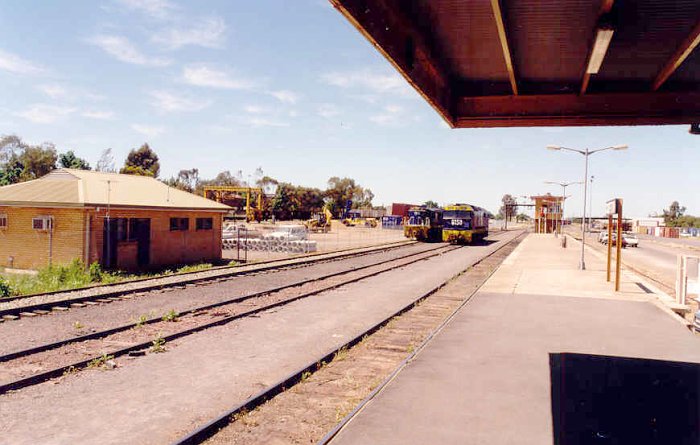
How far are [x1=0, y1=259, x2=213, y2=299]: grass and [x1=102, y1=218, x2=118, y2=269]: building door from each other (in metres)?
0.61

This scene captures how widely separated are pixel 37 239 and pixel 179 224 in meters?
6.43

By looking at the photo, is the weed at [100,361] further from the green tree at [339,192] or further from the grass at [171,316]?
the green tree at [339,192]

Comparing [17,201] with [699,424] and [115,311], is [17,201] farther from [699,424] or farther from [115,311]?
[699,424]

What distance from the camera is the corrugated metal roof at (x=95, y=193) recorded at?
21141 mm

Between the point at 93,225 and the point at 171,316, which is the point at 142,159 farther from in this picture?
the point at 171,316

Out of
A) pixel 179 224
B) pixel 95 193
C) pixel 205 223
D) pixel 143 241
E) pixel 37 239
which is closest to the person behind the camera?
pixel 37 239

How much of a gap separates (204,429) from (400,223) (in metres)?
91.1

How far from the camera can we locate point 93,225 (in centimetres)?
2048

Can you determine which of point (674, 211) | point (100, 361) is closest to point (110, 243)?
point (100, 361)

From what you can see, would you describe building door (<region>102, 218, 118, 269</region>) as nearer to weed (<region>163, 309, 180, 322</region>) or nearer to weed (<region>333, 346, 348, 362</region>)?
weed (<region>163, 309, 180, 322</region>)

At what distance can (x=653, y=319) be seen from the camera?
1191cm

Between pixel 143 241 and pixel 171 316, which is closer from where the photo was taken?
pixel 171 316

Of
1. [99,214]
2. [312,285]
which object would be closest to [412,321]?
[312,285]

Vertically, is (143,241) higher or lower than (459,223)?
lower
